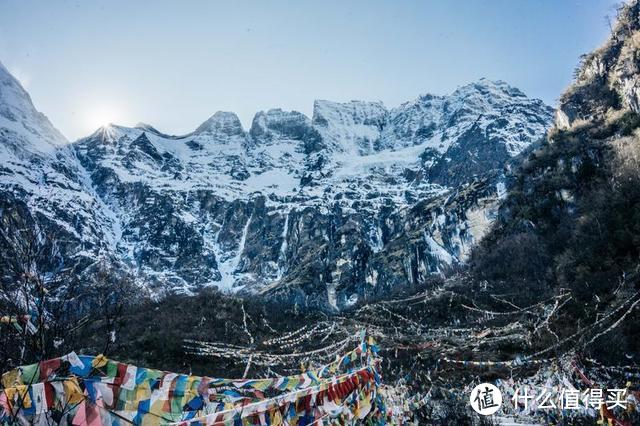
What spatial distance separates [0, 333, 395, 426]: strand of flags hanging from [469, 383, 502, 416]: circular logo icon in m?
4.00

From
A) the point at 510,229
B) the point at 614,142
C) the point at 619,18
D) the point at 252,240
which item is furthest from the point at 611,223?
the point at 252,240

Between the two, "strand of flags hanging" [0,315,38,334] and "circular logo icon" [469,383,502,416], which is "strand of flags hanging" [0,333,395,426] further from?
"circular logo icon" [469,383,502,416]

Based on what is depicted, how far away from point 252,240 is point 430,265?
10246cm

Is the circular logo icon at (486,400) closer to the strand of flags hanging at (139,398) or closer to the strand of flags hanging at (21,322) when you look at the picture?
the strand of flags hanging at (139,398)

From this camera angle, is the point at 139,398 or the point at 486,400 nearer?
the point at 139,398

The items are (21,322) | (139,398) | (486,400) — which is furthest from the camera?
(486,400)

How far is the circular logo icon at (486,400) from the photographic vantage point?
10.8 meters

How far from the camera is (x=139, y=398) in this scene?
5855mm

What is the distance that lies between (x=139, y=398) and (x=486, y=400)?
8436mm

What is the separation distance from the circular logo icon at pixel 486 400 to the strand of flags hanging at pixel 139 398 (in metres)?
4.00

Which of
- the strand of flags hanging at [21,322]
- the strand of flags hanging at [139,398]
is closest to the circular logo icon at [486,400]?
the strand of flags hanging at [139,398]

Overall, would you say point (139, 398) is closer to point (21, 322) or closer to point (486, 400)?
point (21, 322)

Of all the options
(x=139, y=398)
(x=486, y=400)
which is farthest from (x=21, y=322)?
(x=486, y=400)

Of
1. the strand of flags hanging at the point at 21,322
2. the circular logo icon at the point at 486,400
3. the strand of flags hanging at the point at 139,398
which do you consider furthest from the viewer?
the circular logo icon at the point at 486,400
